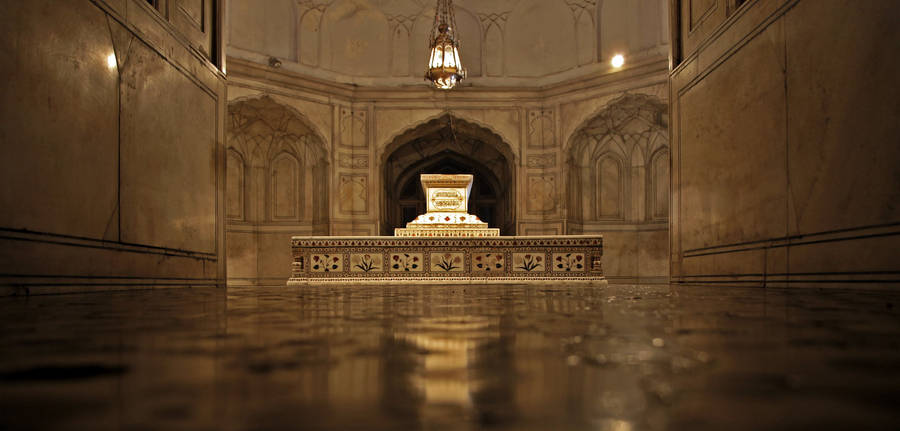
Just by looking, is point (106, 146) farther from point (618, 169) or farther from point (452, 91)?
point (618, 169)

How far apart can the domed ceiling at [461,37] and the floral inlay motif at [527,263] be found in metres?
3.09

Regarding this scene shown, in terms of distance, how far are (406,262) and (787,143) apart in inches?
115

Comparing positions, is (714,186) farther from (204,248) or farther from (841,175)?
(204,248)

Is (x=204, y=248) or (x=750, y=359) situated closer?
A: (x=750, y=359)

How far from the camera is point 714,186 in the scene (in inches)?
109

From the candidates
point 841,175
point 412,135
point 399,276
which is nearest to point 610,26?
point 412,135

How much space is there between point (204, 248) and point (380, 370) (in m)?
2.75

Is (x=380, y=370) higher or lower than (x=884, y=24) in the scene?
lower

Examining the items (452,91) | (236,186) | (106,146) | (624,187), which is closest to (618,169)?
(624,187)

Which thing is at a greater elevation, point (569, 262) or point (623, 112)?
point (623, 112)

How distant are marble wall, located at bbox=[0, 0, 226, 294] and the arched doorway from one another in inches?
181

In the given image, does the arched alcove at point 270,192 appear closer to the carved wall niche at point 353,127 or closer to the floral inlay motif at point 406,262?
the carved wall niche at point 353,127

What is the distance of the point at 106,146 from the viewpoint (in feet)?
6.42

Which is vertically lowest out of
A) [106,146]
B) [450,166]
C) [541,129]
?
[106,146]
